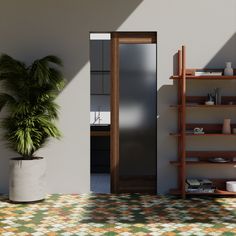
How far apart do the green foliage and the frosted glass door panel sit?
3.35 ft

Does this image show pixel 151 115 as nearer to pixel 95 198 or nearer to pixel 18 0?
pixel 95 198

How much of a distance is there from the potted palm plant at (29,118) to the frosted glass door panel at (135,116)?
Answer: 1.03 meters

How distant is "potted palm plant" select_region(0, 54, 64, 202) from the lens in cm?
554

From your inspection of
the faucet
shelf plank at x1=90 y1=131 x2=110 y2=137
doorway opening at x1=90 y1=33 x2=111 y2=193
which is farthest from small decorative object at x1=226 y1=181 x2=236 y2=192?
the faucet

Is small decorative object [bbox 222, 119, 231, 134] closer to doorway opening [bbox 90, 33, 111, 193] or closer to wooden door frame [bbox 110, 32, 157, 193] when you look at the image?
wooden door frame [bbox 110, 32, 157, 193]

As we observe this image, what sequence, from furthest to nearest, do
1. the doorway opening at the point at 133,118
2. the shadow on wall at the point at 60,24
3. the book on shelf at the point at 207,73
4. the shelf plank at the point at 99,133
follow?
the shelf plank at the point at 99,133 < the doorway opening at the point at 133,118 < the shadow on wall at the point at 60,24 < the book on shelf at the point at 207,73

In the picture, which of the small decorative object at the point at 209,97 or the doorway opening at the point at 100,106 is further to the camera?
the doorway opening at the point at 100,106

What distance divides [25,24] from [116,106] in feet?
6.11


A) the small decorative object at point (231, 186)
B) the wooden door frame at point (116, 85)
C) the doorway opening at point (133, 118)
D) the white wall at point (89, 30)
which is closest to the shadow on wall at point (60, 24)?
the white wall at point (89, 30)

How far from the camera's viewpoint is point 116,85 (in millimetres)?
6320

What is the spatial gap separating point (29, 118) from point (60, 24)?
5.10 feet

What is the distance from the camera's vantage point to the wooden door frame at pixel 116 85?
6.28 metres

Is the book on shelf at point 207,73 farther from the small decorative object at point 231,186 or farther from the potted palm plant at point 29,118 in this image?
the potted palm plant at point 29,118

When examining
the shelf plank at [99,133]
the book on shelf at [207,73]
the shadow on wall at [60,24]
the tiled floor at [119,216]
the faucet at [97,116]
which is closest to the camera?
the tiled floor at [119,216]
